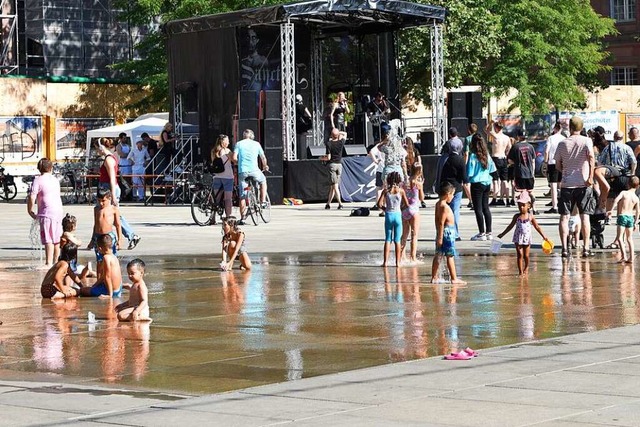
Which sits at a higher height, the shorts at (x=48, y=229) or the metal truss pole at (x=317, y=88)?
the metal truss pole at (x=317, y=88)

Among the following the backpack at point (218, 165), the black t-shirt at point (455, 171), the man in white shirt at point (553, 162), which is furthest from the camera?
the man in white shirt at point (553, 162)

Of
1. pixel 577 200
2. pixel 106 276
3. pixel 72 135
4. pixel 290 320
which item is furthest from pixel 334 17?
pixel 290 320

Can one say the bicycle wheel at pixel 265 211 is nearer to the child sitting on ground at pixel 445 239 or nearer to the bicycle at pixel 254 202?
the bicycle at pixel 254 202

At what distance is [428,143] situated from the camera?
129 ft

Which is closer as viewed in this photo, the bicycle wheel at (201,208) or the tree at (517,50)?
the bicycle wheel at (201,208)

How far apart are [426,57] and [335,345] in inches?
1545

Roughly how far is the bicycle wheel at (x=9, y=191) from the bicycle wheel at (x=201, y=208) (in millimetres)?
15666

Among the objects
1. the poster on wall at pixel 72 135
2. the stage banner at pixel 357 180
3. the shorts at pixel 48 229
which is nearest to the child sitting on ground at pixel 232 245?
the shorts at pixel 48 229

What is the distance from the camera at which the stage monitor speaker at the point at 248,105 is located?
34.9m

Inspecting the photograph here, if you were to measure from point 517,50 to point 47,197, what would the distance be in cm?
Answer: 3593

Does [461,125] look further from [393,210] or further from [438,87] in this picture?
[393,210]

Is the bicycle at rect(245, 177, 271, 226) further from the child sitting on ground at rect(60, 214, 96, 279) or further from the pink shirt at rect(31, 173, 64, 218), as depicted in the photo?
the child sitting on ground at rect(60, 214, 96, 279)

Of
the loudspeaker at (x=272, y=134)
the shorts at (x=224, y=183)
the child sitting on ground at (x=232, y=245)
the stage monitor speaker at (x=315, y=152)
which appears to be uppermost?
the loudspeaker at (x=272, y=134)

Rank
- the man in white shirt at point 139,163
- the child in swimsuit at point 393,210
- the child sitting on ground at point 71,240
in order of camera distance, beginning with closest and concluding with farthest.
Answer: the child sitting on ground at point 71,240 < the child in swimsuit at point 393,210 < the man in white shirt at point 139,163
